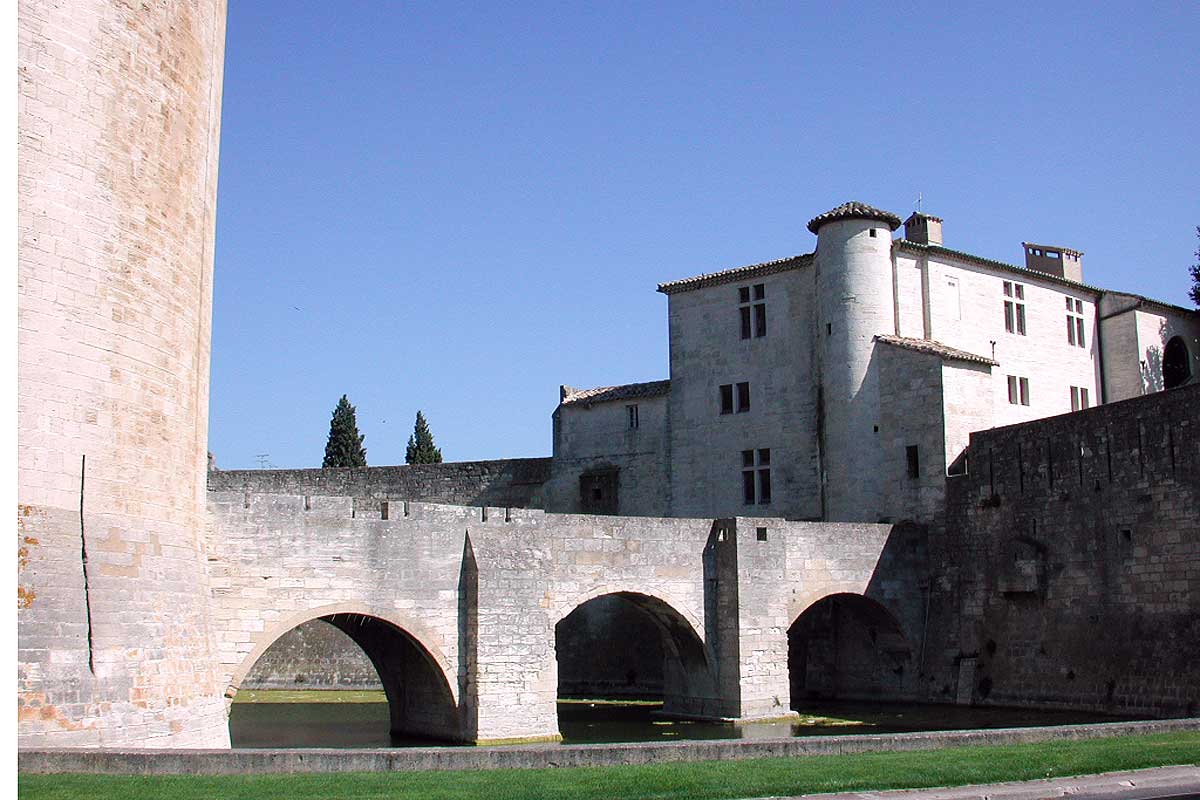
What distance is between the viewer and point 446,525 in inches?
965

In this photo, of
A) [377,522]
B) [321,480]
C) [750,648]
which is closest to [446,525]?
[377,522]

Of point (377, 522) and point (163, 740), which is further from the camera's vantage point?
point (377, 522)

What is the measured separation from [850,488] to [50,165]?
22.8m

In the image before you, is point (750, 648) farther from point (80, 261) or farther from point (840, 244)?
point (80, 261)

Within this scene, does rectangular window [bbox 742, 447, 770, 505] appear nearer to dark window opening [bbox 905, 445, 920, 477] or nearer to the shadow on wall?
the shadow on wall

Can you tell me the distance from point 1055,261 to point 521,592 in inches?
916

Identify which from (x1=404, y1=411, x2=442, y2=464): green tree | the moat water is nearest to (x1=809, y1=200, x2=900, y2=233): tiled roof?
the moat water

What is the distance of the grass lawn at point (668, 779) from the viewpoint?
11859 mm

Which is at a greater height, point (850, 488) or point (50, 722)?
point (850, 488)

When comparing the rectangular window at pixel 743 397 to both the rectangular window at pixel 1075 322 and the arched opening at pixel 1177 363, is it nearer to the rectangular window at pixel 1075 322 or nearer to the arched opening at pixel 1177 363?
the rectangular window at pixel 1075 322

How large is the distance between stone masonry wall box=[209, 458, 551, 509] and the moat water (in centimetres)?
905

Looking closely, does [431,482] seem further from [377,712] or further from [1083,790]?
[1083,790]

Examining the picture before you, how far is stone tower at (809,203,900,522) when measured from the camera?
33281 millimetres

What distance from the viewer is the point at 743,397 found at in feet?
121
